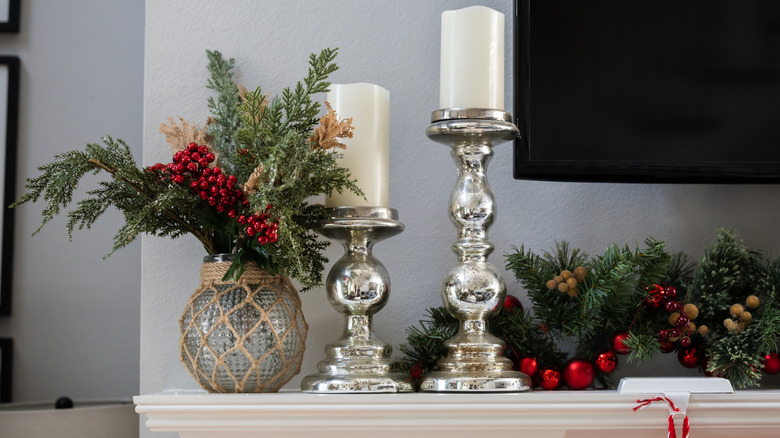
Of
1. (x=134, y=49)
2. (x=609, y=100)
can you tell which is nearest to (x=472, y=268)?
(x=609, y=100)

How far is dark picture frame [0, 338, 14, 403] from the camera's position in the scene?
1259mm

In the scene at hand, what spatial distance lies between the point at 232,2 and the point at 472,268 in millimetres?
559

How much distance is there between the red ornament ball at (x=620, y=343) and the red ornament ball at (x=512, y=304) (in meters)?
0.13

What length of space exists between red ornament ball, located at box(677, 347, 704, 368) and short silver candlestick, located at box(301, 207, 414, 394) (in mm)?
393

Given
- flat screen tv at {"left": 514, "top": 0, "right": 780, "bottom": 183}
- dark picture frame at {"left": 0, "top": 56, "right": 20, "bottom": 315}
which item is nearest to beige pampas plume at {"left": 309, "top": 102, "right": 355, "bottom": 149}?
flat screen tv at {"left": 514, "top": 0, "right": 780, "bottom": 183}

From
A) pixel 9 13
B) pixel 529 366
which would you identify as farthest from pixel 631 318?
pixel 9 13

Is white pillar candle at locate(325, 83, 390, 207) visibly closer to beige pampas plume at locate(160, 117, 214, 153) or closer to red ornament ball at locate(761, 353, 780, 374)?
beige pampas plume at locate(160, 117, 214, 153)

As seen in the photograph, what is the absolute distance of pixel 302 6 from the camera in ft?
3.65

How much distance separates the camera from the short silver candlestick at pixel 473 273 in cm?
86

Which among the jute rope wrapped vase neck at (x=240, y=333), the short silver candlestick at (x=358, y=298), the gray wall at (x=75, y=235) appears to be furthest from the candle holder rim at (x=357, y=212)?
the gray wall at (x=75, y=235)

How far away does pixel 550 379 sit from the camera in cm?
95

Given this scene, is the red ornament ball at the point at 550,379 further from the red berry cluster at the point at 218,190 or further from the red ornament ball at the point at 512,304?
the red berry cluster at the point at 218,190

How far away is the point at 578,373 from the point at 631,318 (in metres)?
0.11

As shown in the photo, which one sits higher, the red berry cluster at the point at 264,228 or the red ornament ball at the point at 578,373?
the red berry cluster at the point at 264,228
